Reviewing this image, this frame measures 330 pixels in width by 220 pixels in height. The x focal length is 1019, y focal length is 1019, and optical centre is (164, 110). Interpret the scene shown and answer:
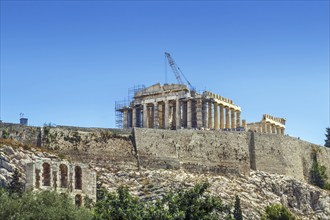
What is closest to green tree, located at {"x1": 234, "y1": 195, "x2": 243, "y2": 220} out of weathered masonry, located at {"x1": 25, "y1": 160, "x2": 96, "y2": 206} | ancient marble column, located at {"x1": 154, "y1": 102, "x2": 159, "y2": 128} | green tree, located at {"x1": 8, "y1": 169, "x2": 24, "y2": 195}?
weathered masonry, located at {"x1": 25, "y1": 160, "x2": 96, "y2": 206}

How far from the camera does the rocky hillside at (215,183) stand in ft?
291

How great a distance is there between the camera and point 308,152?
113m

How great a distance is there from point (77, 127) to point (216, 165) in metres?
14.7

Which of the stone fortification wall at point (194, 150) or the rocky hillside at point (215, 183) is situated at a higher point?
the stone fortification wall at point (194, 150)

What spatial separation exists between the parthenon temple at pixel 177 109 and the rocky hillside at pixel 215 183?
1308cm

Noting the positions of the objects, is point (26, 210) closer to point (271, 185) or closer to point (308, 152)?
point (271, 185)

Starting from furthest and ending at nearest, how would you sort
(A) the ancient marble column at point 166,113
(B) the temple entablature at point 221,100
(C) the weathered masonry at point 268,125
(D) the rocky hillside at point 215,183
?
(C) the weathered masonry at point 268,125 → (B) the temple entablature at point 221,100 → (A) the ancient marble column at point 166,113 → (D) the rocky hillside at point 215,183

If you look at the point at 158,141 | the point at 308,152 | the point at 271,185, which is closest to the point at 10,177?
the point at 158,141

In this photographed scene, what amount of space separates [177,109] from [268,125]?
1805 cm

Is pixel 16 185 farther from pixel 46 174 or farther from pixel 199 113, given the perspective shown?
pixel 199 113

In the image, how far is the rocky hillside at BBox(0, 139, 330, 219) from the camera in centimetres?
8856

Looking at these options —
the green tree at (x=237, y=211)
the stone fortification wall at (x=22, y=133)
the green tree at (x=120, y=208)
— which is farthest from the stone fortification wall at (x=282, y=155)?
the green tree at (x=120, y=208)

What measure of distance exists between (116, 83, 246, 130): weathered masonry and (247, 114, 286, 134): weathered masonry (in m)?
6.43

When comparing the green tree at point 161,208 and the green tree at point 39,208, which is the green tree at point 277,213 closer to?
the green tree at point 161,208
